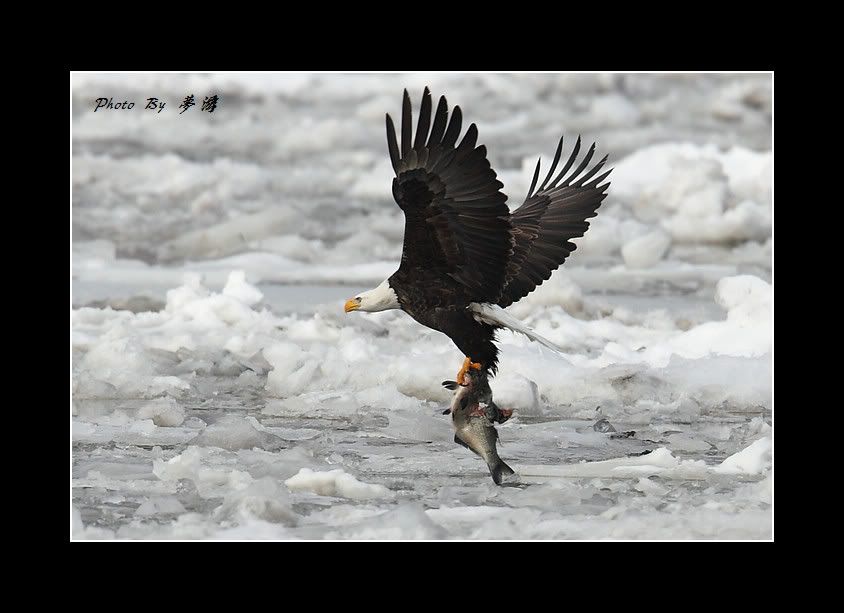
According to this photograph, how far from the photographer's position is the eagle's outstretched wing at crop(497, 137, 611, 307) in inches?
244

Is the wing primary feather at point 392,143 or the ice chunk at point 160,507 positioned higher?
the wing primary feather at point 392,143

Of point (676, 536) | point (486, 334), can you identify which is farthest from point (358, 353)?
point (676, 536)

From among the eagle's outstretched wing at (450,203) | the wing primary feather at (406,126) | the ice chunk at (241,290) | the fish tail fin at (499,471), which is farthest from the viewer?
the ice chunk at (241,290)

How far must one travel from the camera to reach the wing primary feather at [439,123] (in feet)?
17.0

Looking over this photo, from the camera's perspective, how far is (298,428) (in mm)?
6449

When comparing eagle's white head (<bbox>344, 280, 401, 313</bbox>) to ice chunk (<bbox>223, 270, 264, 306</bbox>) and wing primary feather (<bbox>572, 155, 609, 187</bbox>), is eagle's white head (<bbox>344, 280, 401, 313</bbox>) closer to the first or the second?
ice chunk (<bbox>223, 270, 264, 306</bbox>)

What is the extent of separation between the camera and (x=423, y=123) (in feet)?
17.2

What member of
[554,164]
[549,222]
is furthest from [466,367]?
[554,164]

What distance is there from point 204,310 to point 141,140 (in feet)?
3.36

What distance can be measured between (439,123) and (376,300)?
3.70ft

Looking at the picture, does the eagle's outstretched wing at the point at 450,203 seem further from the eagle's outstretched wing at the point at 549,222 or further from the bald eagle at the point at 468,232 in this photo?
the eagle's outstretched wing at the point at 549,222

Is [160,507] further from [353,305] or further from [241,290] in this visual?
[353,305]
